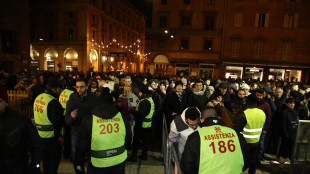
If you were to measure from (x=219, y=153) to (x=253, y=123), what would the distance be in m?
2.20

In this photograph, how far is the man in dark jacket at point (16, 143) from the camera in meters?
2.39

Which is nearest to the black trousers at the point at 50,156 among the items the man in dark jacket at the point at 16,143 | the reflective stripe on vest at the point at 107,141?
the man in dark jacket at the point at 16,143

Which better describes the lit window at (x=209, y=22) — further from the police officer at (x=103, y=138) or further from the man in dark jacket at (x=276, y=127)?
the police officer at (x=103, y=138)

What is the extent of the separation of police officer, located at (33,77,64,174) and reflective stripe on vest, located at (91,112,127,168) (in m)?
1.44

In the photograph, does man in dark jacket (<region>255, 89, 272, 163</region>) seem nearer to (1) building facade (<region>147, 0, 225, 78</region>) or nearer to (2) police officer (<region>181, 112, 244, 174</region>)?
Result: (2) police officer (<region>181, 112, 244, 174</region>)

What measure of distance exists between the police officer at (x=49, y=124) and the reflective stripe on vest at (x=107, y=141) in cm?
144

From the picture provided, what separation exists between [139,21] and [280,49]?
4580cm

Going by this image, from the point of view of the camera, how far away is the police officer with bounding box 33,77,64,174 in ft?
11.5

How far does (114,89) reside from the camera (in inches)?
279

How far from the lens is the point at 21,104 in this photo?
21.8 feet

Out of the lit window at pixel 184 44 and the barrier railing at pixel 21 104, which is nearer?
the barrier railing at pixel 21 104

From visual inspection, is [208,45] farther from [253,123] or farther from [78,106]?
[78,106]

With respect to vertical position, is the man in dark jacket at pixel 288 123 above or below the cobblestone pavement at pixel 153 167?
above

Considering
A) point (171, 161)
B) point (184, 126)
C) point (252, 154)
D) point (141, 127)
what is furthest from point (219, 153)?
point (141, 127)
